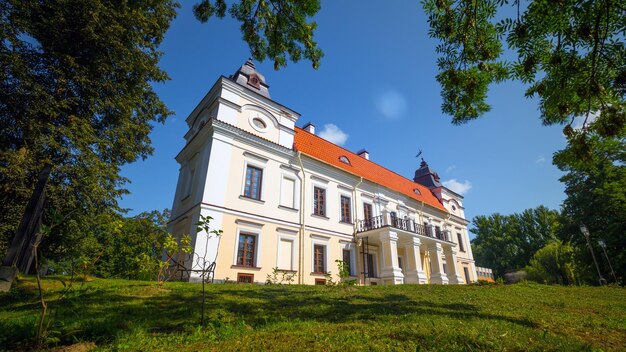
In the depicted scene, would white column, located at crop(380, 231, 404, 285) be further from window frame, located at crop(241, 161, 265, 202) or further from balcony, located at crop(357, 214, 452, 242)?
window frame, located at crop(241, 161, 265, 202)

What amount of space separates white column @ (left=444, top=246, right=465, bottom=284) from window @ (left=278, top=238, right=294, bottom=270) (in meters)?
13.9

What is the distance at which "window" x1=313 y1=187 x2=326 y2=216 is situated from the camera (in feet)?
53.4

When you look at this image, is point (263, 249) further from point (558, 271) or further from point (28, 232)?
point (558, 271)

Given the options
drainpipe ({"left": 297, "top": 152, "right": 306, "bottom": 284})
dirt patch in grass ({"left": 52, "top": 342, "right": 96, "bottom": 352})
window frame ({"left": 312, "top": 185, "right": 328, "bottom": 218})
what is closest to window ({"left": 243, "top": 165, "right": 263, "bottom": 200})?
drainpipe ({"left": 297, "top": 152, "right": 306, "bottom": 284})

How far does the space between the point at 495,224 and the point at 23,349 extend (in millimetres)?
56188

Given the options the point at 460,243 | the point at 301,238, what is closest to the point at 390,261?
the point at 301,238

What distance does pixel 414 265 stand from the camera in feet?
56.3

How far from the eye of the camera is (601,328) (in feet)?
14.8

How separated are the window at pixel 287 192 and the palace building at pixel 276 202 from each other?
0.06 m

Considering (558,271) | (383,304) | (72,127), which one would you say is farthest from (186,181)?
(558,271)

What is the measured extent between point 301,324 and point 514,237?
50.8m

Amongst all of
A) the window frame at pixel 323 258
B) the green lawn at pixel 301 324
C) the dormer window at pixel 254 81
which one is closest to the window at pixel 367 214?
the window frame at pixel 323 258

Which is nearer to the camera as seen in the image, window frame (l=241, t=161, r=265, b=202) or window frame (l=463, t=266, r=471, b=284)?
window frame (l=241, t=161, r=265, b=202)

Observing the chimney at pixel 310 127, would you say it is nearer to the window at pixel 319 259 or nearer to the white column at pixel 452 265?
the window at pixel 319 259
